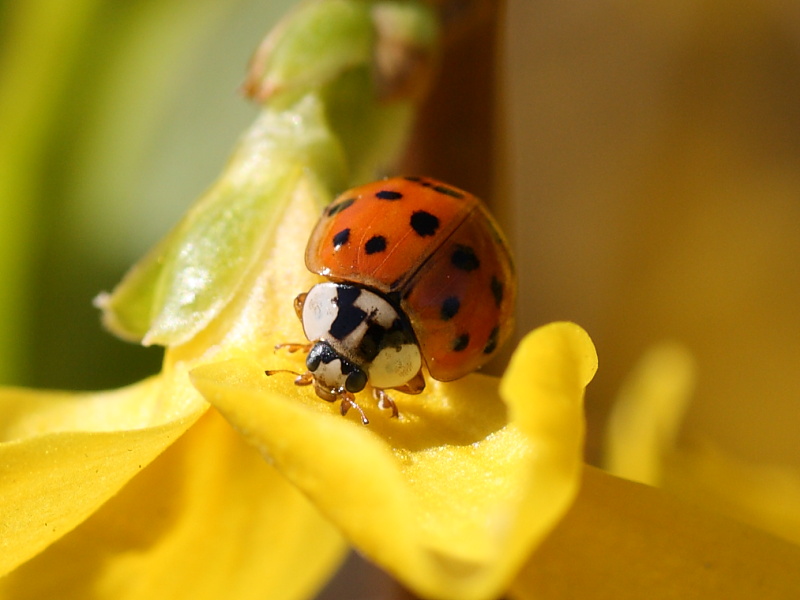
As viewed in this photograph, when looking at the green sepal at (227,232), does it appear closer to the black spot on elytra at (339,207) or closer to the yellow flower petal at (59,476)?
the black spot on elytra at (339,207)

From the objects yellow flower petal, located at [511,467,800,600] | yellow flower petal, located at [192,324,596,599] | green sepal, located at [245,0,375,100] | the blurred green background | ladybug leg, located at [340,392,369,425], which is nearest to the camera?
yellow flower petal, located at [192,324,596,599]

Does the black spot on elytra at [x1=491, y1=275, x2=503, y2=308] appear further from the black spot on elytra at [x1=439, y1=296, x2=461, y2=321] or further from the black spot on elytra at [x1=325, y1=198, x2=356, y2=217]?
the black spot on elytra at [x1=325, y1=198, x2=356, y2=217]

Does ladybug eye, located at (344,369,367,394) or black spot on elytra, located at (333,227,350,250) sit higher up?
black spot on elytra, located at (333,227,350,250)

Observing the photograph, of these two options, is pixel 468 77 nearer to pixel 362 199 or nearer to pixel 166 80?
pixel 362 199

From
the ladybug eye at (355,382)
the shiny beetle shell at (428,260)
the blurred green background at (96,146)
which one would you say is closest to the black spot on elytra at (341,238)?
the shiny beetle shell at (428,260)

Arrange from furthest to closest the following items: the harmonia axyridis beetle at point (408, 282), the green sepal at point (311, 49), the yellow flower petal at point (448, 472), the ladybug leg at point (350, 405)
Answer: the green sepal at point (311, 49) < the harmonia axyridis beetle at point (408, 282) < the ladybug leg at point (350, 405) < the yellow flower petal at point (448, 472)

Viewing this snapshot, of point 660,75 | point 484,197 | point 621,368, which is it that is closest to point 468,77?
point 484,197

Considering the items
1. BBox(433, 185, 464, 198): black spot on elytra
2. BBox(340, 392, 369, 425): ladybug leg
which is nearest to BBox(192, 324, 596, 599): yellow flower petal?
BBox(340, 392, 369, 425): ladybug leg
